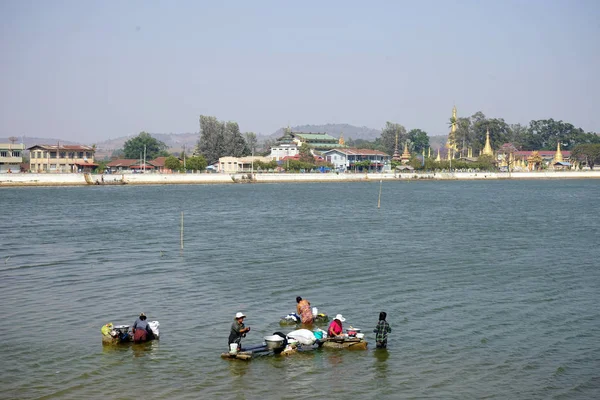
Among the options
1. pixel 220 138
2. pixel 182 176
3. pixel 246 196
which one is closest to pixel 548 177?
pixel 220 138

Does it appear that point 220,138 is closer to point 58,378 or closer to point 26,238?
point 26,238

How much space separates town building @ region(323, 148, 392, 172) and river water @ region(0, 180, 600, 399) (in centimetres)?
9731

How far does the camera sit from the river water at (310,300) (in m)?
15.7

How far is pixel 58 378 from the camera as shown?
15.9m

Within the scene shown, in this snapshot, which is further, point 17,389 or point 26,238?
point 26,238

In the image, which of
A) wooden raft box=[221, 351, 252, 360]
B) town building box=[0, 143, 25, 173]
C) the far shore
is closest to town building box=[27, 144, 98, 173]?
town building box=[0, 143, 25, 173]

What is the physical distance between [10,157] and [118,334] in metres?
105

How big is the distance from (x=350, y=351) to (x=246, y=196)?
2756 inches

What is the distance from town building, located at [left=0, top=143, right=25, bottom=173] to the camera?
11360 cm

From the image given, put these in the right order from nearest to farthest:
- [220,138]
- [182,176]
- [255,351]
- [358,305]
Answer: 1. [255,351]
2. [358,305]
3. [182,176]
4. [220,138]

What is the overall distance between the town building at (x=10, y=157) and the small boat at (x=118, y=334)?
10301 cm

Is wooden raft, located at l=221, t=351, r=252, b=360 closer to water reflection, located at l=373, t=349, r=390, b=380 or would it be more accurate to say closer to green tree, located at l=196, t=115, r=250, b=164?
water reflection, located at l=373, t=349, r=390, b=380

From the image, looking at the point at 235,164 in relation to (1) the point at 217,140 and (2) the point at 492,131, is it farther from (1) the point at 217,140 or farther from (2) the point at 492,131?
(2) the point at 492,131

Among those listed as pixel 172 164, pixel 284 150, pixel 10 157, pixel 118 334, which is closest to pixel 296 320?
pixel 118 334
